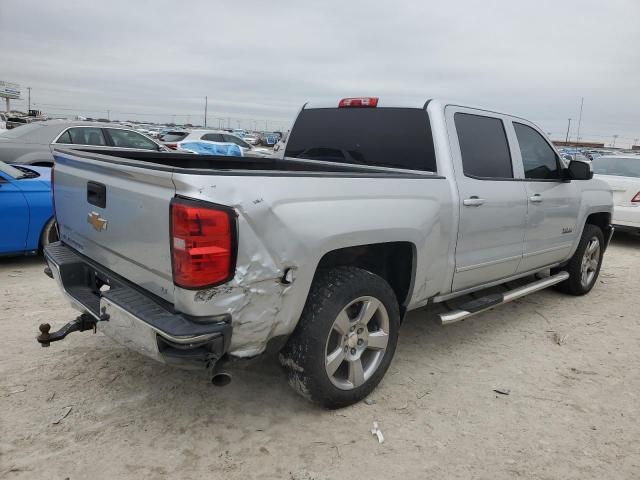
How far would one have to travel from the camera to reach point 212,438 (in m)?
2.80

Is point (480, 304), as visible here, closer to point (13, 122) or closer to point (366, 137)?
point (366, 137)

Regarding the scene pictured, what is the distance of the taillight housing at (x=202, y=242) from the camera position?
7.42ft

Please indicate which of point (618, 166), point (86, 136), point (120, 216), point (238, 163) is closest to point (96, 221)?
point (120, 216)

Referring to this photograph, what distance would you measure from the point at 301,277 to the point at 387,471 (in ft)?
3.49

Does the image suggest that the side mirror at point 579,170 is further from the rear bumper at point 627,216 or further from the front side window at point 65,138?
the front side window at point 65,138

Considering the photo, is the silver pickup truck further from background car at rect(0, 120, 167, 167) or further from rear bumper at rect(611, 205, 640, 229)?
background car at rect(0, 120, 167, 167)

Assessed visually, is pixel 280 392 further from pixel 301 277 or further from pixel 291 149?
pixel 291 149

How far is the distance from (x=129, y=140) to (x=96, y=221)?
8.24 metres

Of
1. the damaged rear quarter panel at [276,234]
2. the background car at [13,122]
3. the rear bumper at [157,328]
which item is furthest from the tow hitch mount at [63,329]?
the background car at [13,122]

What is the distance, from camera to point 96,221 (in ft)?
9.68

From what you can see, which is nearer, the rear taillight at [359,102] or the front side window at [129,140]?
the rear taillight at [359,102]

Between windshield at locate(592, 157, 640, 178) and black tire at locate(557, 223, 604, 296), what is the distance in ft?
14.9

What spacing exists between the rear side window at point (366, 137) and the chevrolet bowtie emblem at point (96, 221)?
2006 millimetres

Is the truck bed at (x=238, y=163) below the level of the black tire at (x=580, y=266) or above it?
above
